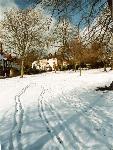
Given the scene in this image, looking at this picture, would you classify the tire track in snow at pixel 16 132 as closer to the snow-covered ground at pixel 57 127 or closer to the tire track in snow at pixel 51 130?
the snow-covered ground at pixel 57 127

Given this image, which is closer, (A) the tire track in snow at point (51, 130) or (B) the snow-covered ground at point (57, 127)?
(B) the snow-covered ground at point (57, 127)

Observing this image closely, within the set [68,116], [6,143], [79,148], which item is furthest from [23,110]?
[79,148]

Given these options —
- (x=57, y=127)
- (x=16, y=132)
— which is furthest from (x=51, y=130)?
(x=16, y=132)

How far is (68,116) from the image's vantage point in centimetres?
1212

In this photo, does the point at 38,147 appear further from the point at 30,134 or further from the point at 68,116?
the point at 68,116

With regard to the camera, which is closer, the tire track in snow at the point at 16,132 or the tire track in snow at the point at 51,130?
the tire track in snow at the point at 16,132

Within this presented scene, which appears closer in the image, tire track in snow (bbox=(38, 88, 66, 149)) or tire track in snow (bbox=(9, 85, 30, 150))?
tire track in snow (bbox=(9, 85, 30, 150))

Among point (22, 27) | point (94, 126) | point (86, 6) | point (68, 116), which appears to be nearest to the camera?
point (94, 126)

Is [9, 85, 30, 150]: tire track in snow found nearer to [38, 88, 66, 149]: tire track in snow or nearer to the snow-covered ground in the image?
the snow-covered ground

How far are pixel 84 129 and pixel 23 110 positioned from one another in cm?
457

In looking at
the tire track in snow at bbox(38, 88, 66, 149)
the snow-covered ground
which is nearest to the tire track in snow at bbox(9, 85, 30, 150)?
the snow-covered ground

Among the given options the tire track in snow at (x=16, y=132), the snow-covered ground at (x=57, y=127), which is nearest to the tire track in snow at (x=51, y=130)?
the snow-covered ground at (x=57, y=127)

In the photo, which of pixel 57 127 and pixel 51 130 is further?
pixel 57 127

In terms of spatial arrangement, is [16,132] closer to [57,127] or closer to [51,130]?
[51,130]
